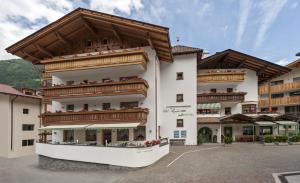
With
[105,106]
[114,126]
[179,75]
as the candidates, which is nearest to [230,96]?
[179,75]

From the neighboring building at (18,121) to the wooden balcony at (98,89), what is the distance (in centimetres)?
1072

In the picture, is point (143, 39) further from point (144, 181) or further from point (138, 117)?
point (144, 181)

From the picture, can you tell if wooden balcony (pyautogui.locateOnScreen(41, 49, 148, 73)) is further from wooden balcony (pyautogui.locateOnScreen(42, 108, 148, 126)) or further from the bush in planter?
the bush in planter

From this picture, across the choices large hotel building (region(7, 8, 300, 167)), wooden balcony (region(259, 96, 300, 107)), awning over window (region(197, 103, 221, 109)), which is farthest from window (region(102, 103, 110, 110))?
wooden balcony (region(259, 96, 300, 107))

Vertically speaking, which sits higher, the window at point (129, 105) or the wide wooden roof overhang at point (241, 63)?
the wide wooden roof overhang at point (241, 63)

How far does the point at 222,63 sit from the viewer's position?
3978 centimetres

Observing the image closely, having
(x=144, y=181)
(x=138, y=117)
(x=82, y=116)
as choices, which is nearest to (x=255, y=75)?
(x=138, y=117)

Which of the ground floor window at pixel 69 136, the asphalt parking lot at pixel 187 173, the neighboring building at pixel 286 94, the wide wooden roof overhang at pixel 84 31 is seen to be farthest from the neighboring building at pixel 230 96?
the ground floor window at pixel 69 136

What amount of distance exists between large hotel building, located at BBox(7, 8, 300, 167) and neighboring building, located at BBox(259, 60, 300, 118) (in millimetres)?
10636

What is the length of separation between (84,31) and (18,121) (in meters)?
18.2

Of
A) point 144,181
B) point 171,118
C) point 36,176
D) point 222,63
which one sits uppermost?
point 222,63

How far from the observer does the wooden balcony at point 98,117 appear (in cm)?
2473

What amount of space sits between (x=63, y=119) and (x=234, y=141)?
24764 millimetres

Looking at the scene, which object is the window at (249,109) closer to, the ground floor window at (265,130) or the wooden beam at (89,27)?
the ground floor window at (265,130)
